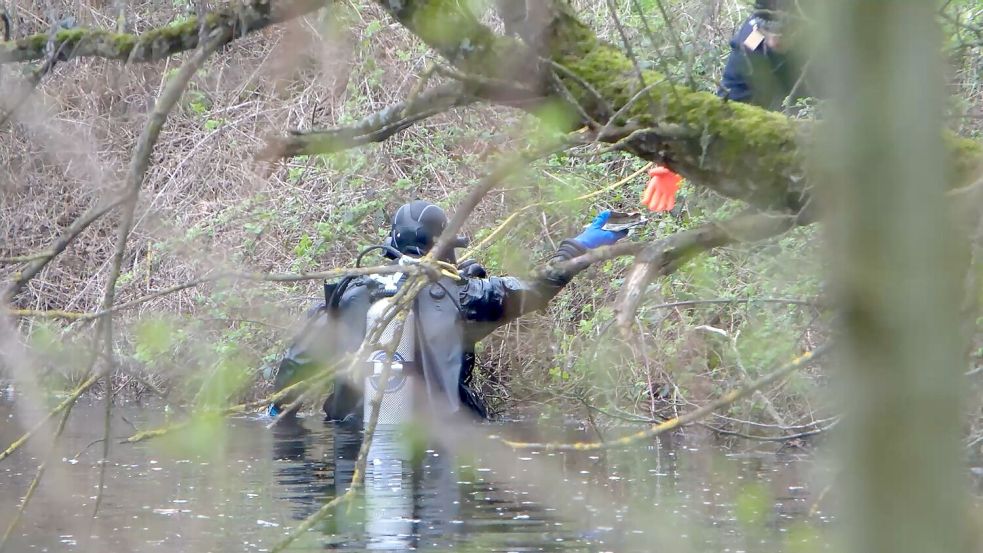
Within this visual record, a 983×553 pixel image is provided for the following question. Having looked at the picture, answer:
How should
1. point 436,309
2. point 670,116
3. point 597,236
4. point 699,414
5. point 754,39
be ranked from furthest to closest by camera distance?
point 436,309 → point 597,236 → point 754,39 → point 670,116 → point 699,414

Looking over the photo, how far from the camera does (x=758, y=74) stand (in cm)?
511

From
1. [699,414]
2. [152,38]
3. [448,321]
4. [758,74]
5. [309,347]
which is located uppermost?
[152,38]

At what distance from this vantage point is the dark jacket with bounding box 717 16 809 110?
4.97 meters

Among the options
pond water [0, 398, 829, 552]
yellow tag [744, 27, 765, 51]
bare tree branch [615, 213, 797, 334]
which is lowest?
pond water [0, 398, 829, 552]

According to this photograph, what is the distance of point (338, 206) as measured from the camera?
1227 cm

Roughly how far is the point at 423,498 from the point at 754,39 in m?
3.22

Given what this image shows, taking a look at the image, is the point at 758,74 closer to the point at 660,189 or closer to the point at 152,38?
the point at 660,189

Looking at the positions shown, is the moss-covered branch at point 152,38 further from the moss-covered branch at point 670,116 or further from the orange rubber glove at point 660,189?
the orange rubber glove at point 660,189

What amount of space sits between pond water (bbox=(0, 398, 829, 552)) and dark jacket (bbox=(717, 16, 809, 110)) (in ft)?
4.95

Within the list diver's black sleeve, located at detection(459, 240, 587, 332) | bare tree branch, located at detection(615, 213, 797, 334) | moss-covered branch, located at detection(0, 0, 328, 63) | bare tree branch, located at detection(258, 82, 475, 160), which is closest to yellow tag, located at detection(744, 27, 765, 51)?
bare tree branch, located at detection(615, 213, 797, 334)

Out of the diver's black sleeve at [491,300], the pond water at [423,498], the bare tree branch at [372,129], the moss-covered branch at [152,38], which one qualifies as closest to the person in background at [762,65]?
the bare tree branch at [372,129]

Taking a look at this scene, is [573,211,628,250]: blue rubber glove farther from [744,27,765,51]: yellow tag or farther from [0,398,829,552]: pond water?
[744,27,765,51]: yellow tag

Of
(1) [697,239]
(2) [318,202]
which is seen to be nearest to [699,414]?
(1) [697,239]

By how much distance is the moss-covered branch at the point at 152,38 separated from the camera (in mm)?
4605
